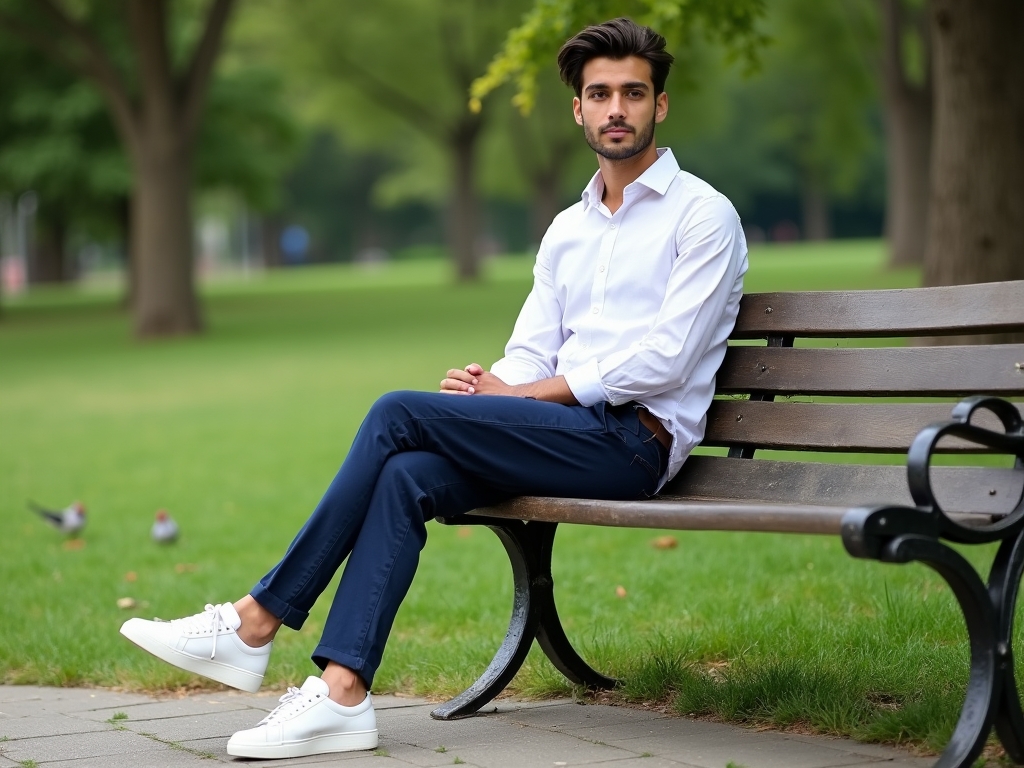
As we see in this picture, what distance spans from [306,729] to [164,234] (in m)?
20.2

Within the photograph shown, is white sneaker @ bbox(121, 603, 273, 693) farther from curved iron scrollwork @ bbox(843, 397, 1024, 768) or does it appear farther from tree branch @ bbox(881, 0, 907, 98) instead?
tree branch @ bbox(881, 0, 907, 98)

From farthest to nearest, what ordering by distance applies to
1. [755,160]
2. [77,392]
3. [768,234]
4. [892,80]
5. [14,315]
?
[768,234] → [755,160] → [14,315] → [892,80] → [77,392]

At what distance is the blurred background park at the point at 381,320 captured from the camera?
15.5ft

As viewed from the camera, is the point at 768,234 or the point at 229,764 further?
the point at 768,234

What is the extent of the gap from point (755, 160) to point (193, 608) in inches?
2924

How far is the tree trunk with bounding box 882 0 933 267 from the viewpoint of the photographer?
2602 cm

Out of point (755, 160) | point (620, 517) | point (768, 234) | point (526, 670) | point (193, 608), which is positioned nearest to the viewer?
point (620, 517)

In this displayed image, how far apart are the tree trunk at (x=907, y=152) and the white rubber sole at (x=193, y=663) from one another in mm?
22850

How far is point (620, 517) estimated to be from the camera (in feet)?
11.4

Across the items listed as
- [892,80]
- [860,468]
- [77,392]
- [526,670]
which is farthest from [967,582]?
[892,80]

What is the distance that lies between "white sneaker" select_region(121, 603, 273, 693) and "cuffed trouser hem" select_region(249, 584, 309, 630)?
0.09 metres

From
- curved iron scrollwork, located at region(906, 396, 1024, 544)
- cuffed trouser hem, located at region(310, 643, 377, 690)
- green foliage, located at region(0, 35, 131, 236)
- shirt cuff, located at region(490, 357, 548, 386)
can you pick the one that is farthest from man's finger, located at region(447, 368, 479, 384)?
green foliage, located at region(0, 35, 131, 236)

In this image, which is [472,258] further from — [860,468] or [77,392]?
[860,468]

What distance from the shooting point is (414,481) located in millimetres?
3756
